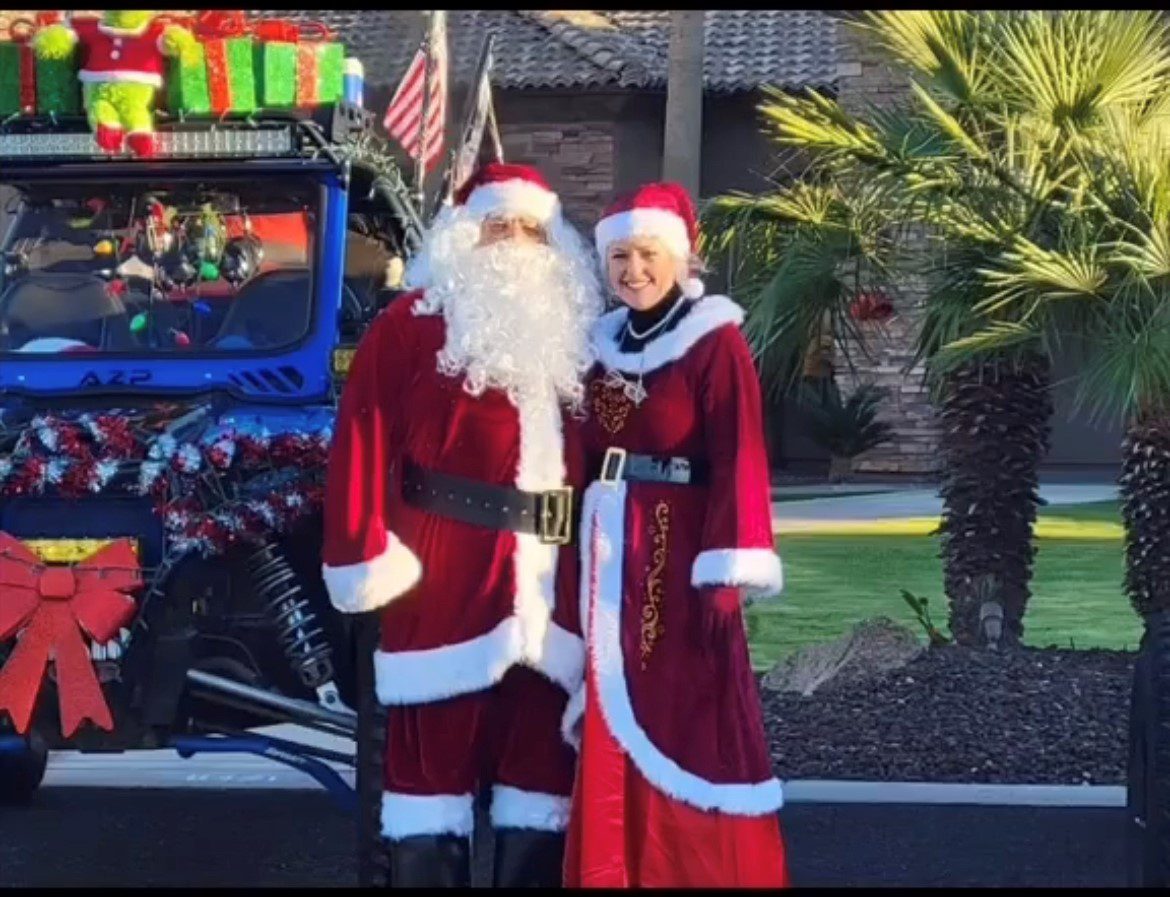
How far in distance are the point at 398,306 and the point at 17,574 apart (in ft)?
4.12

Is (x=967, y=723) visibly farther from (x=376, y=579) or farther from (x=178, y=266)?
(x=376, y=579)

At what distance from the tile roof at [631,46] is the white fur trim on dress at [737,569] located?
596 inches

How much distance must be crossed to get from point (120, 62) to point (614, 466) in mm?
2276

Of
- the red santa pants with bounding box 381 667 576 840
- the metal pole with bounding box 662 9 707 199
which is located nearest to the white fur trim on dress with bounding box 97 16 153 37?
the red santa pants with bounding box 381 667 576 840

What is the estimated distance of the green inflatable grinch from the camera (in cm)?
601

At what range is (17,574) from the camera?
5.21m

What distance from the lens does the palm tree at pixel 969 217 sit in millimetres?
7586

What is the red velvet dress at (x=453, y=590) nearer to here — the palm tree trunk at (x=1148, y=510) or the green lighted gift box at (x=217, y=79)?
the green lighted gift box at (x=217, y=79)

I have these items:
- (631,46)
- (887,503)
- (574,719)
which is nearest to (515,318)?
(574,719)

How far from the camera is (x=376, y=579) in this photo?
465 centimetres

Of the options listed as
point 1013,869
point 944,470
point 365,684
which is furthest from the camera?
point 944,470

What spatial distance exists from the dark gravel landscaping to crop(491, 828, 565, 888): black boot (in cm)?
245

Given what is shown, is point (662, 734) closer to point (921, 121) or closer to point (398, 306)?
point (398, 306)

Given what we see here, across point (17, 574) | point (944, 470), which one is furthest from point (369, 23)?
point (17, 574)
